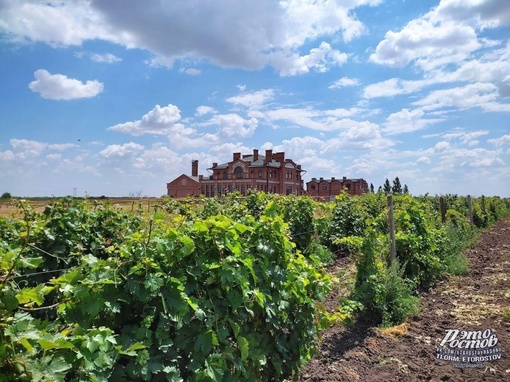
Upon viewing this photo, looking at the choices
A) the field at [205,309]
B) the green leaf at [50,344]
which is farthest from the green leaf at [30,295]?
the green leaf at [50,344]

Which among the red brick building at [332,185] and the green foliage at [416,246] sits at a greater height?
the red brick building at [332,185]

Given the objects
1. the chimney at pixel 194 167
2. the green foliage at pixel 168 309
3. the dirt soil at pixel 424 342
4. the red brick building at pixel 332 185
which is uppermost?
the chimney at pixel 194 167

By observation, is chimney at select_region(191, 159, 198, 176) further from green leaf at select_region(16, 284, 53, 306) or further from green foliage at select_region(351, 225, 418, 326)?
green leaf at select_region(16, 284, 53, 306)

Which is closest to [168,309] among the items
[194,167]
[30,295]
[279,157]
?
[30,295]

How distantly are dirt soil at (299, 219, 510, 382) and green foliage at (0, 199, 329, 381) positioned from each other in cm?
117

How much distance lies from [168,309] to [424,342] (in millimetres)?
4203

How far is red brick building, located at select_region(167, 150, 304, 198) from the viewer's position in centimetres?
6519

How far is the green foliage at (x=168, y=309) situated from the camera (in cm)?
174

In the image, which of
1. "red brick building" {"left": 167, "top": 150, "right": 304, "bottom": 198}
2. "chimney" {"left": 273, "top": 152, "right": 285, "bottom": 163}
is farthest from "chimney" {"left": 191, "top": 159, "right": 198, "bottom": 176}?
"chimney" {"left": 273, "top": 152, "right": 285, "bottom": 163}

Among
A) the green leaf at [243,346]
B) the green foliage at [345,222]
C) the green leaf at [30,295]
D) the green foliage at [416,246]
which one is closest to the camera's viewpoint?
the green leaf at [30,295]

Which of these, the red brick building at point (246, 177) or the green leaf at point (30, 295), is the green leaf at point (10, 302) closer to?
the green leaf at point (30, 295)

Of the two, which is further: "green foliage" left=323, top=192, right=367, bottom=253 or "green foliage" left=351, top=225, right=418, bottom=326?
"green foliage" left=323, top=192, right=367, bottom=253

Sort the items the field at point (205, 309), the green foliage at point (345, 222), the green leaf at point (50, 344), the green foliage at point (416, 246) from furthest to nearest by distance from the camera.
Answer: the green foliage at point (345, 222)
the green foliage at point (416, 246)
the field at point (205, 309)
the green leaf at point (50, 344)

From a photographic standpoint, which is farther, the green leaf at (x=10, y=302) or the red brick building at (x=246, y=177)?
the red brick building at (x=246, y=177)
